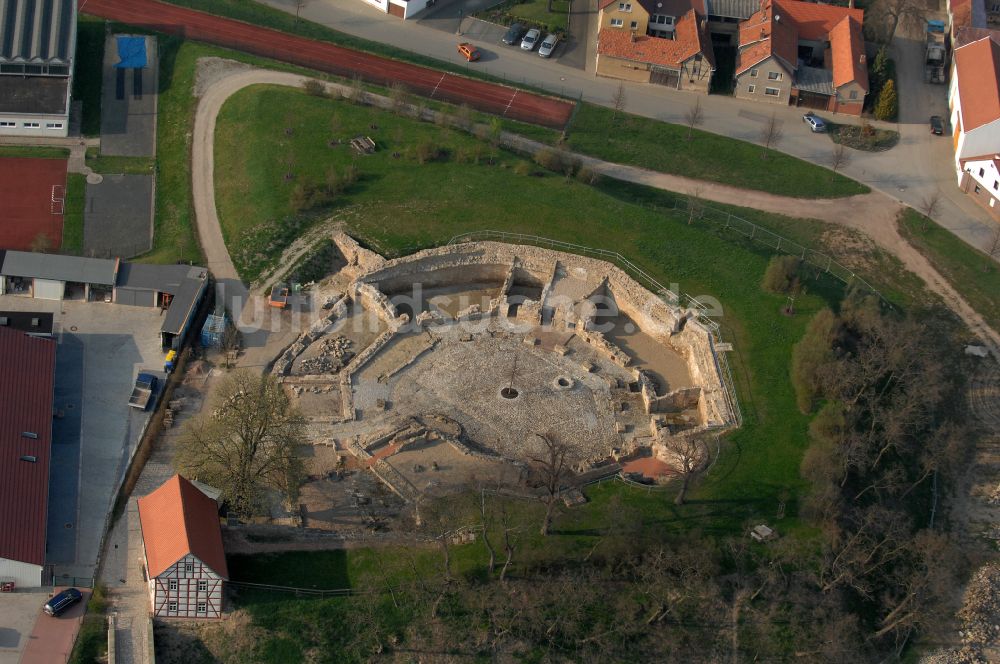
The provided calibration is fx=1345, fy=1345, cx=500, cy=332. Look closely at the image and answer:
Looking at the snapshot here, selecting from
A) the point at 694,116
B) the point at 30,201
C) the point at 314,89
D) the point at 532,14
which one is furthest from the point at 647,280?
the point at 30,201

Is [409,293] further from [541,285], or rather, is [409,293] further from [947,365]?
[947,365]

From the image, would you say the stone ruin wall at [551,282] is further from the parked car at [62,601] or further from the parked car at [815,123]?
the parked car at [815,123]

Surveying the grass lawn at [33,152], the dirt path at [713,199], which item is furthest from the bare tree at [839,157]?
the grass lawn at [33,152]

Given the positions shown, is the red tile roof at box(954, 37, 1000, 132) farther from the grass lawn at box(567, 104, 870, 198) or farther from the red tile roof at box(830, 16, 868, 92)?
the grass lawn at box(567, 104, 870, 198)

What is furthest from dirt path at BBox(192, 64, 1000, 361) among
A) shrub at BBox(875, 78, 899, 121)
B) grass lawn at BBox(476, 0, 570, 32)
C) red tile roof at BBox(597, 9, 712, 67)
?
grass lawn at BBox(476, 0, 570, 32)

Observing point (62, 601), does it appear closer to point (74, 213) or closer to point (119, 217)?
point (119, 217)

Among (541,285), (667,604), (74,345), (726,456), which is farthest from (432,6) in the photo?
(667,604)
